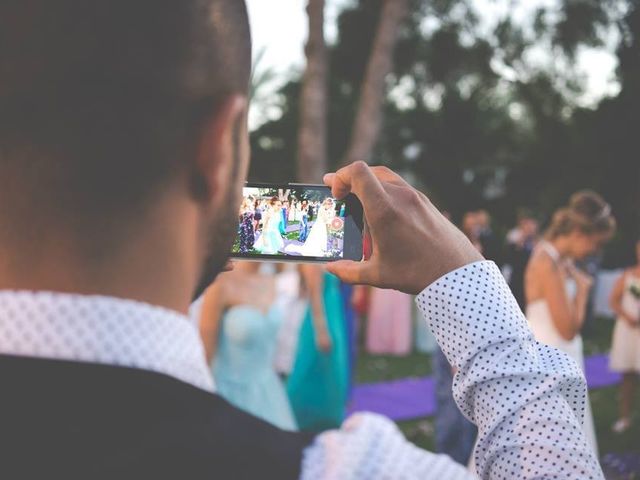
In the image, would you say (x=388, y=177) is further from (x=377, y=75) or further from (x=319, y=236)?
(x=377, y=75)

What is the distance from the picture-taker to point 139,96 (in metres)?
0.68

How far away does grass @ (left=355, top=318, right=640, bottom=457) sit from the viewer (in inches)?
251

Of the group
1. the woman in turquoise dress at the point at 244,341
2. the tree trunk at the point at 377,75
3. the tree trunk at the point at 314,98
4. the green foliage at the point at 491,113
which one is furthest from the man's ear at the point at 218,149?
the tree trunk at the point at 377,75

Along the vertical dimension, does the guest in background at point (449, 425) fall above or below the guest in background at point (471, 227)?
below

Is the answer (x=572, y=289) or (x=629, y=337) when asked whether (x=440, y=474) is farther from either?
(x=629, y=337)

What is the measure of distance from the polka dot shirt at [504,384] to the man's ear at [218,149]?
0.29 meters

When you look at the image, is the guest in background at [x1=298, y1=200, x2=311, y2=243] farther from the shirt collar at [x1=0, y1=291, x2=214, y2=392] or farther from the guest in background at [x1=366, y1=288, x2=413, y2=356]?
the guest in background at [x1=366, y1=288, x2=413, y2=356]

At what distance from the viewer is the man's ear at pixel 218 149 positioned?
28.0 inches

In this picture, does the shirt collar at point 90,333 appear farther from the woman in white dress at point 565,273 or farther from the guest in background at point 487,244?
the guest in background at point 487,244

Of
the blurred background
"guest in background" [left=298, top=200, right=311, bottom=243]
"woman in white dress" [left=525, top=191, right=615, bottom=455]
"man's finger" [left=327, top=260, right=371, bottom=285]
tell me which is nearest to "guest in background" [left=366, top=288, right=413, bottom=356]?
the blurred background

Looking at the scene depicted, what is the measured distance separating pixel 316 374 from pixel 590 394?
435 centimetres

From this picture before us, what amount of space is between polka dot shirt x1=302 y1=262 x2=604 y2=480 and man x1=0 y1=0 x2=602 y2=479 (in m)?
0.15

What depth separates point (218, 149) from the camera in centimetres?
72

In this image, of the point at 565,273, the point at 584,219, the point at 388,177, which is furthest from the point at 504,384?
the point at 565,273
